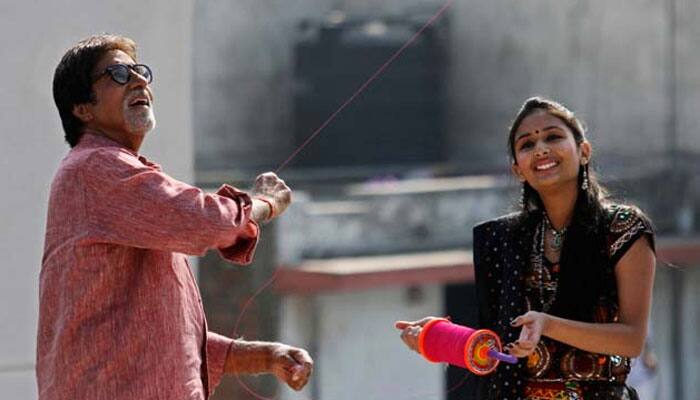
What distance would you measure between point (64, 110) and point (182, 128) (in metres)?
1.55

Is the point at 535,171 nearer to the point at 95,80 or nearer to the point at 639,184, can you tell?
the point at 95,80

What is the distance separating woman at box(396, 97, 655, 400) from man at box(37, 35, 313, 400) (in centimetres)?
58

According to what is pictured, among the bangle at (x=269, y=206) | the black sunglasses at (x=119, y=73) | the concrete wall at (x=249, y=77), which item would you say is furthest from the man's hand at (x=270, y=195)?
the concrete wall at (x=249, y=77)

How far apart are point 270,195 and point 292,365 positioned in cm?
38

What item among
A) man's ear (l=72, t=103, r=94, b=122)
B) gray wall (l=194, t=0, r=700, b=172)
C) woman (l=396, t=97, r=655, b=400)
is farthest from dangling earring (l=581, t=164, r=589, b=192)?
gray wall (l=194, t=0, r=700, b=172)

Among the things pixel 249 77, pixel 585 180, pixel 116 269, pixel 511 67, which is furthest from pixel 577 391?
pixel 511 67

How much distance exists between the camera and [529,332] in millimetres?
3408

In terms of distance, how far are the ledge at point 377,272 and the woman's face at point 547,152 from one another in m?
9.69

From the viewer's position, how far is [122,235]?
3139 mm

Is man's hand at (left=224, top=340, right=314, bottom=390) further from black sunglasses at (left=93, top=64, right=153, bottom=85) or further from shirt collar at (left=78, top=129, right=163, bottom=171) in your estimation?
black sunglasses at (left=93, top=64, right=153, bottom=85)

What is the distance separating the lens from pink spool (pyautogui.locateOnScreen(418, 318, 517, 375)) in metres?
3.45

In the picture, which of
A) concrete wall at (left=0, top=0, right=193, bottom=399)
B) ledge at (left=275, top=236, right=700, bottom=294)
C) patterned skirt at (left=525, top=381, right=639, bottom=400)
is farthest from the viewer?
ledge at (left=275, top=236, right=700, bottom=294)

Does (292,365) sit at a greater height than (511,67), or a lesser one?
lesser

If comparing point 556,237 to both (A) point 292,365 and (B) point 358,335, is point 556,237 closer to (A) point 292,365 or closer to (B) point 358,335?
(A) point 292,365
